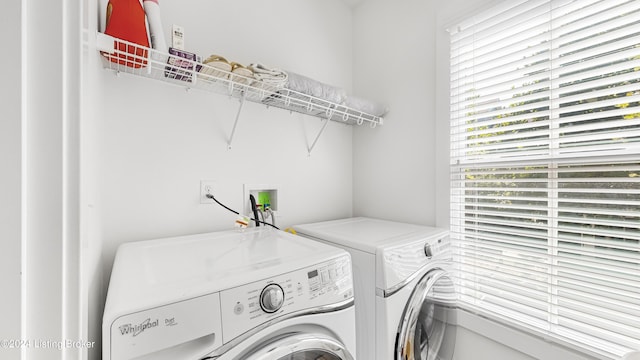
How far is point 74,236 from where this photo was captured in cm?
40

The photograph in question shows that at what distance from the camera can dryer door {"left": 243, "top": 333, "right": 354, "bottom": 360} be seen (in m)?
0.69

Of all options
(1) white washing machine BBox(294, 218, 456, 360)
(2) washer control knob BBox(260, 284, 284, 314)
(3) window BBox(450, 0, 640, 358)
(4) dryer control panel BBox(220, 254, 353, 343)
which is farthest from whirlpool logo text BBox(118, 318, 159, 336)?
(3) window BBox(450, 0, 640, 358)

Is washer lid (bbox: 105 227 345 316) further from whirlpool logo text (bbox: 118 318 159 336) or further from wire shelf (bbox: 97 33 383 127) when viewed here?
wire shelf (bbox: 97 33 383 127)

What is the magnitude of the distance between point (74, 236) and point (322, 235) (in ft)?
3.38

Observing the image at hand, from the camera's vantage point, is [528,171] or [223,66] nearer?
[223,66]

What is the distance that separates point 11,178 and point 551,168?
1694 millimetres

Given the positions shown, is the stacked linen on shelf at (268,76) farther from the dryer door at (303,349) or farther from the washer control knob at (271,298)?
the dryer door at (303,349)

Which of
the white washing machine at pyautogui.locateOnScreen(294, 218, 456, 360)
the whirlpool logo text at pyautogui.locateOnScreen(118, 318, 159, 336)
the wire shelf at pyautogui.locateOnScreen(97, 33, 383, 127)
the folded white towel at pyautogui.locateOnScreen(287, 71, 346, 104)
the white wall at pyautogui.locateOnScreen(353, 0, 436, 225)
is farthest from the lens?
the white wall at pyautogui.locateOnScreen(353, 0, 436, 225)

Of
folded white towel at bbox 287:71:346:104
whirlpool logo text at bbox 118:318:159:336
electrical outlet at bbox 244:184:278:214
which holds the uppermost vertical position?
folded white towel at bbox 287:71:346:104

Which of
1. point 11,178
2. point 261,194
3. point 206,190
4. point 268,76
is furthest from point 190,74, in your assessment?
point 11,178

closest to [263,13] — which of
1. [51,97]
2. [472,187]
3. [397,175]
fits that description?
[397,175]

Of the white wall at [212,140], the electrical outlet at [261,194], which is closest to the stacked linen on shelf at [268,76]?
the white wall at [212,140]

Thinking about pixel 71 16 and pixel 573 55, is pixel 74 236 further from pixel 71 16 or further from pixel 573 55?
pixel 573 55

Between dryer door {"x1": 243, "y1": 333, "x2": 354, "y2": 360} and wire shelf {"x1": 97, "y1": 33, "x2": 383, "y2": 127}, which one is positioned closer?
dryer door {"x1": 243, "y1": 333, "x2": 354, "y2": 360}
